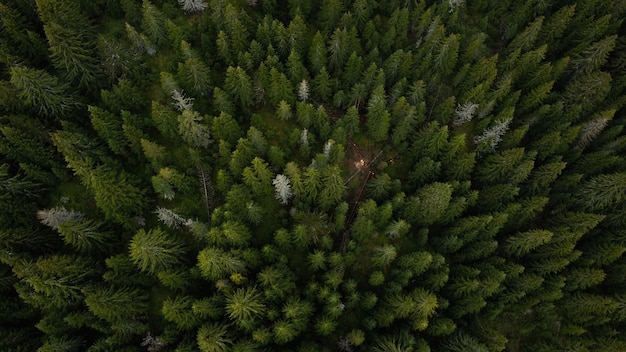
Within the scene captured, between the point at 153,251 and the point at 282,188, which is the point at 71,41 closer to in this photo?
the point at 153,251

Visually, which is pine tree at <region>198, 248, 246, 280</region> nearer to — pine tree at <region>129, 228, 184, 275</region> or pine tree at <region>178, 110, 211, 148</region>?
pine tree at <region>129, 228, 184, 275</region>

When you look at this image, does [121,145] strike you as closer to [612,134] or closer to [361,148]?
[361,148]

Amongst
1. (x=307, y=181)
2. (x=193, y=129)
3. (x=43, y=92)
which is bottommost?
(x=43, y=92)

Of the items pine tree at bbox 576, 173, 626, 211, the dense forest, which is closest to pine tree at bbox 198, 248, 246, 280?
the dense forest

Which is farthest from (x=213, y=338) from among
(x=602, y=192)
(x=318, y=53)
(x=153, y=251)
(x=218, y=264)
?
(x=602, y=192)

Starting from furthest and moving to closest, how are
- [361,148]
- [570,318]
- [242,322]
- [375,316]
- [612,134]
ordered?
1. [361,148]
2. [612,134]
3. [570,318]
4. [375,316]
5. [242,322]

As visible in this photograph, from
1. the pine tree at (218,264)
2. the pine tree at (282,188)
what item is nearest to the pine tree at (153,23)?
the pine tree at (282,188)

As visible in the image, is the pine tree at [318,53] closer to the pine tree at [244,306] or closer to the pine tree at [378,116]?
the pine tree at [378,116]

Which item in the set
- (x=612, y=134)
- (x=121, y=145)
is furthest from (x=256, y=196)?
(x=612, y=134)
